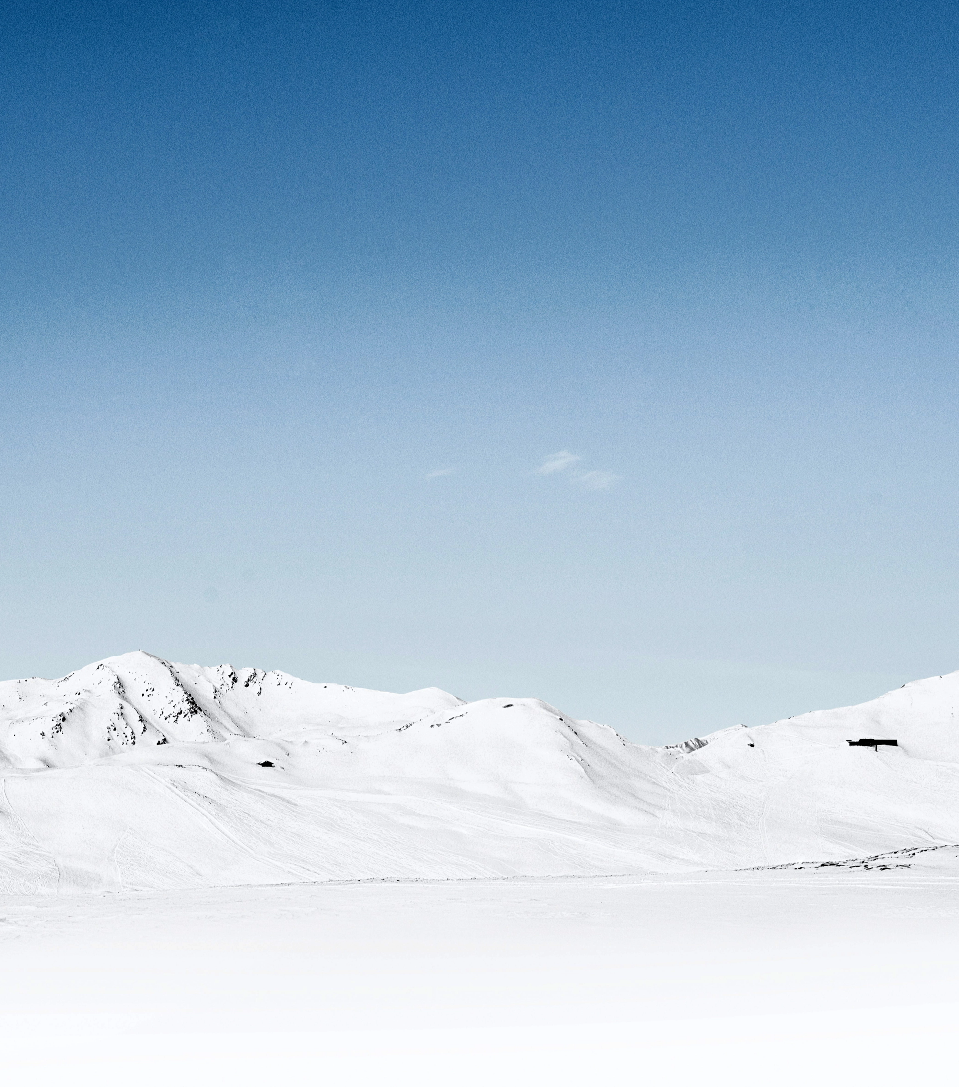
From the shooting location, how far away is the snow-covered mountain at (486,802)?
41562mm

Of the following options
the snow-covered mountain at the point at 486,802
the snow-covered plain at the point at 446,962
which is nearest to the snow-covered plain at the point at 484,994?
the snow-covered plain at the point at 446,962

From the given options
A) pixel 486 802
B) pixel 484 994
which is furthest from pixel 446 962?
pixel 486 802

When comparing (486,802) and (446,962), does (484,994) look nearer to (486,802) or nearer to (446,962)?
(446,962)

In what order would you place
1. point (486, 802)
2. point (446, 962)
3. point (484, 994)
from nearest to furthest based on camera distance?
point (484, 994) < point (446, 962) < point (486, 802)

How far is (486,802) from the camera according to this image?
5544 centimetres

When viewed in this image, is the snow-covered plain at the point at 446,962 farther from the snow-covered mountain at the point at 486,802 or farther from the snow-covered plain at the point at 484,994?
the snow-covered mountain at the point at 486,802

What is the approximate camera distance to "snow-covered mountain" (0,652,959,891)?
41.6 meters

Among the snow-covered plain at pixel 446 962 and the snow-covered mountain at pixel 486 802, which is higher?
the snow-covered mountain at pixel 486 802

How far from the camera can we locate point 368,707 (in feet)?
462

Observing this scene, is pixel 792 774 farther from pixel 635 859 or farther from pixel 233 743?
pixel 233 743

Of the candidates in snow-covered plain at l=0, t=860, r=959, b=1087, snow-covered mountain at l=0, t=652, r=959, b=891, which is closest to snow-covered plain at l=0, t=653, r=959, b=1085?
snow-covered plain at l=0, t=860, r=959, b=1087

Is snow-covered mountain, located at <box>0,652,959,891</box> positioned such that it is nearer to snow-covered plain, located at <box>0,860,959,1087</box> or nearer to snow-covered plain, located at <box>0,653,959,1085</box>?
snow-covered plain, located at <box>0,653,959,1085</box>

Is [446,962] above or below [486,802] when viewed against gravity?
below

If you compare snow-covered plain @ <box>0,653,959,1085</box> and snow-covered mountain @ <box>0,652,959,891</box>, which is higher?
snow-covered mountain @ <box>0,652,959,891</box>
